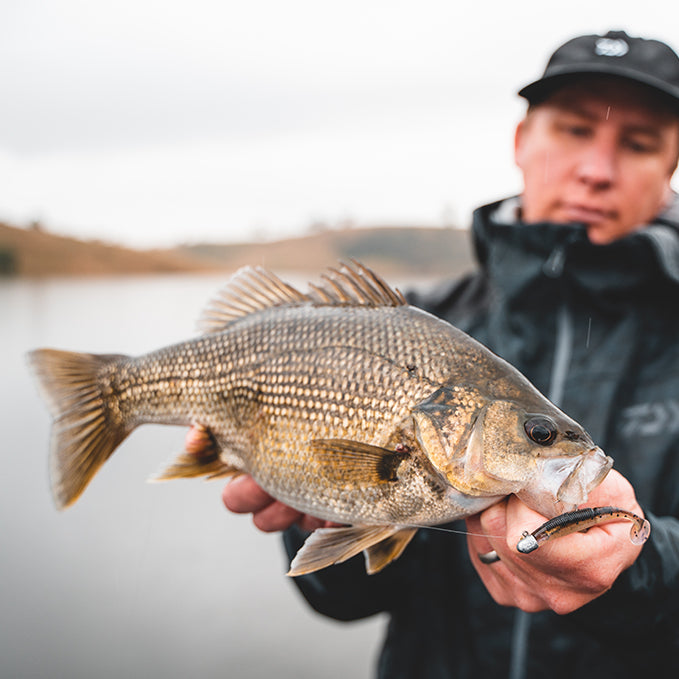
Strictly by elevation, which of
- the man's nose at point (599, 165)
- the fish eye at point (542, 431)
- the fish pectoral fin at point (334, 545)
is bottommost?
the fish pectoral fin at point (334, 545)

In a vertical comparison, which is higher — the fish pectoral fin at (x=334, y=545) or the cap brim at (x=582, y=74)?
the cap brim at (x=582, y=74)

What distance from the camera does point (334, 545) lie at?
1309 mm

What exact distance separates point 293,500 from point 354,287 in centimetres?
50

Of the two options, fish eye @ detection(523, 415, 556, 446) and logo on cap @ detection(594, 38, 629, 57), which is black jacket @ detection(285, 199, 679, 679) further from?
fish eye @ detection(523, 415, 556, 446)

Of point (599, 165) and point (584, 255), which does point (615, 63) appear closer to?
point (599, 165)

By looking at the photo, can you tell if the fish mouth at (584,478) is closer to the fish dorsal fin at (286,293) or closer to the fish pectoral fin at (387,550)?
the fish pectoral fin at (387,550)

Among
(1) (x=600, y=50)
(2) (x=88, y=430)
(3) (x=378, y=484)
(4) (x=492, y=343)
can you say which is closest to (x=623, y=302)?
(4) (x=492, y=343)

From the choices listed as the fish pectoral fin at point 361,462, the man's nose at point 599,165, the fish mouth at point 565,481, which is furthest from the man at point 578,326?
the fish mouth at point 565,481

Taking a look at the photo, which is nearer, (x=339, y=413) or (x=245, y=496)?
(x=339, y=413)

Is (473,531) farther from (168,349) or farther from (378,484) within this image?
(168,349)

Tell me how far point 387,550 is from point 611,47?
6.16 ft

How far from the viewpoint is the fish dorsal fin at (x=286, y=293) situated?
141 centimetres

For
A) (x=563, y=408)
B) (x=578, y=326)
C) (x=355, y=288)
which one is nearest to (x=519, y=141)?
(x=578, y=326)

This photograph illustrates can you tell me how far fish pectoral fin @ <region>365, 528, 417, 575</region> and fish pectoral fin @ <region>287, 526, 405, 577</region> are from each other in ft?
0.06
